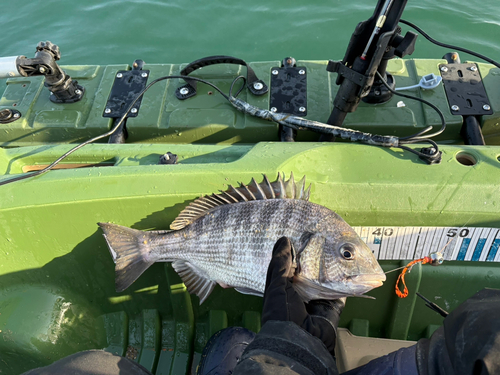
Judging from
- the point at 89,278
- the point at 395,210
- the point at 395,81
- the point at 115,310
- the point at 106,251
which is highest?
the point at 395,81

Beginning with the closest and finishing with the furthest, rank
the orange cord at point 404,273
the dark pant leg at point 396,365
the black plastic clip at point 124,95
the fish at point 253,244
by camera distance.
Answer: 1. the dark pant leg at point 396,365
2. the fish at point 253,244
3. the orange cord at point 404,273
4. the black plastic clip at point 124,95

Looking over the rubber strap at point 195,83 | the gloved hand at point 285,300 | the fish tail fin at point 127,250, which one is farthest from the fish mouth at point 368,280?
the rubber strap at point 195,83

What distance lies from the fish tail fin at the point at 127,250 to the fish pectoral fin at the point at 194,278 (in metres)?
0.16

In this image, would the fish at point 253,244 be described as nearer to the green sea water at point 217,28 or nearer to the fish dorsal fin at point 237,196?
the fish dorsal fin at point 237,196

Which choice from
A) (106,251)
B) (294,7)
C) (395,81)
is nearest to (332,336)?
(106,251)

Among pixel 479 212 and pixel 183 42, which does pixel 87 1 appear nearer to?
pixel 183 42

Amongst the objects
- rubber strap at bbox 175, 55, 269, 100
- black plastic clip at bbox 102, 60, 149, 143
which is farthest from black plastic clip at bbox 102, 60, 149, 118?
rubber strap at bbox 175, 55, 269, 100

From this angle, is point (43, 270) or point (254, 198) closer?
point (254, 198)

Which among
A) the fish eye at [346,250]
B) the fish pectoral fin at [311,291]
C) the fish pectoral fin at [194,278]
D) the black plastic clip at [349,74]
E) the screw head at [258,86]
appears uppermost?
the black plastic clip at [349,74]

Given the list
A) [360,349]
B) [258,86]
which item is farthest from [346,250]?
[258,86]

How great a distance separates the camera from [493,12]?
5246mm

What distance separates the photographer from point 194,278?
6.55ft

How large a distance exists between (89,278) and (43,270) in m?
0.27

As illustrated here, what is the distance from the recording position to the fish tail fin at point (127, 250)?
6.17ft
